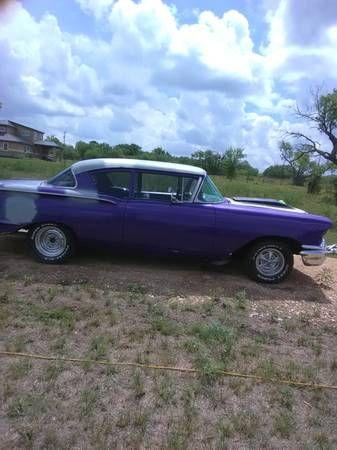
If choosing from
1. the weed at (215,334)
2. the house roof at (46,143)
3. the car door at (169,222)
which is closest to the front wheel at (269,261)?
the car door at (169,222)

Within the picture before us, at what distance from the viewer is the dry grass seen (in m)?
3.38

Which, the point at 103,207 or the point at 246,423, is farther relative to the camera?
the point at 103,207

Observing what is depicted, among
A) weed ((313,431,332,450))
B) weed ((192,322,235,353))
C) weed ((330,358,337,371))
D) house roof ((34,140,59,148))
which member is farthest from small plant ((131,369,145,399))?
house roof ((34,140,59,148))

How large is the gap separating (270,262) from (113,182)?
2375 millimetres

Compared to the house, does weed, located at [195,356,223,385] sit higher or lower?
lower

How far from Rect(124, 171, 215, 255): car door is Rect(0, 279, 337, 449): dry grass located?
1.13 meters

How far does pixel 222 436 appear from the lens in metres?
3.40

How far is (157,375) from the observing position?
13.4 feet

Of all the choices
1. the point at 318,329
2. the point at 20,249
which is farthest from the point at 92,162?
the point at 318,329

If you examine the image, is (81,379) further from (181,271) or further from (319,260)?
(319,260)

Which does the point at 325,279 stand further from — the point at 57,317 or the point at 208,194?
the point at 57,317

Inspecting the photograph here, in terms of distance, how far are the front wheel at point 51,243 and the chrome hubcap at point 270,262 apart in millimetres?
2533

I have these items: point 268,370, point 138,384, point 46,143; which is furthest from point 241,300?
point 46,143

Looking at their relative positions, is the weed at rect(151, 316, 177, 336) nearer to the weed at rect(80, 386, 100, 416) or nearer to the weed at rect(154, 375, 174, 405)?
the weed at rect(154, 375, 174, 405)
